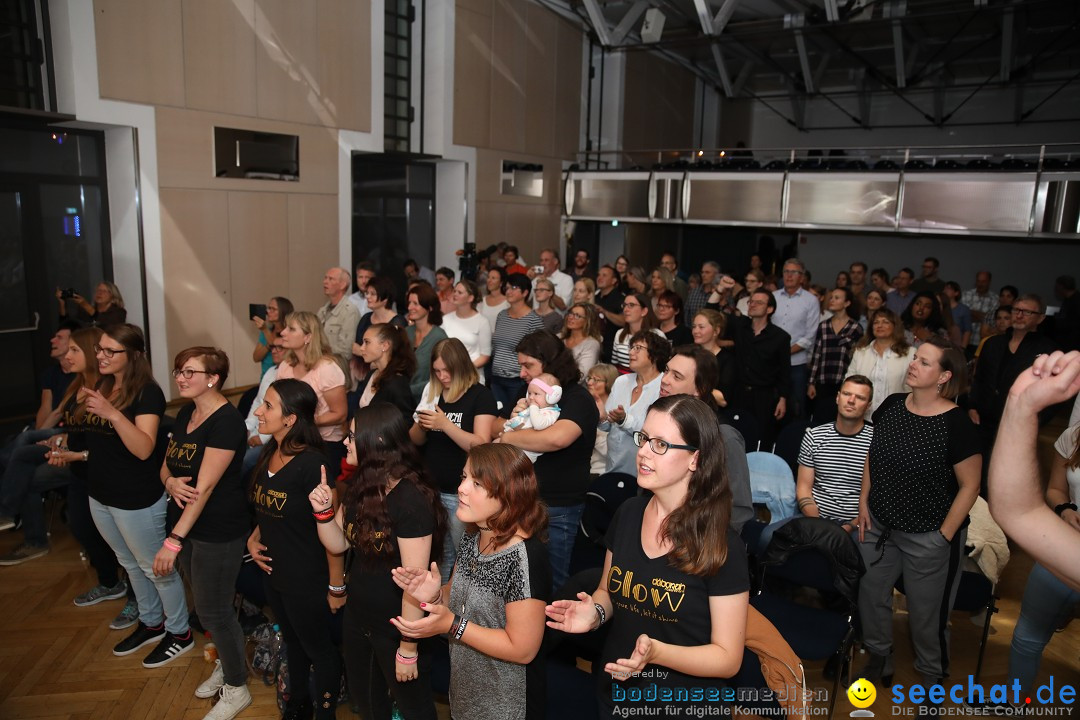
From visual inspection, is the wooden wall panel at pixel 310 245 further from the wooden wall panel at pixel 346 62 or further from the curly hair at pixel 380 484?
the curly hair at pixel 380 484

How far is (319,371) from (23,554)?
2493mm

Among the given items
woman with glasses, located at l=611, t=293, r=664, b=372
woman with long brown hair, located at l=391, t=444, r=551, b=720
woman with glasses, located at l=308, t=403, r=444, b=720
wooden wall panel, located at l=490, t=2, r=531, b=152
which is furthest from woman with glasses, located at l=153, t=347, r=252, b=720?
wooden wall panel, located at l=490, t=2, r=531, b=152

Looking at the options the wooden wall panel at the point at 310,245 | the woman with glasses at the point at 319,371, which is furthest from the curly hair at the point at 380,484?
the wooden wall panel at the point at 310,245

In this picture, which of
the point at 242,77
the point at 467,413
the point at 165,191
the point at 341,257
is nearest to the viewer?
the point at 467,413

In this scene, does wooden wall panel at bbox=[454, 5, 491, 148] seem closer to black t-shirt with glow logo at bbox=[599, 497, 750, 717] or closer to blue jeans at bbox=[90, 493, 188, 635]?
blue jeans at bbox=[90, 493, 188, 635]

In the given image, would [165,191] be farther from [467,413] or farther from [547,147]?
[547,147]

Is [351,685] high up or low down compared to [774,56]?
down

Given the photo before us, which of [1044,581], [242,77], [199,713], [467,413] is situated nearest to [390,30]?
[242,77]

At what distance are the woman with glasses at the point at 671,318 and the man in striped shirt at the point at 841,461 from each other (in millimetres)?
2213

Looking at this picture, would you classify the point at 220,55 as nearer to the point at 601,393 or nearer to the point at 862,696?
the point at 601,393

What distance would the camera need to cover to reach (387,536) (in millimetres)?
2514

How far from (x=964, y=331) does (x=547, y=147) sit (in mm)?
7917

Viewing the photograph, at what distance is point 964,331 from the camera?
8.60m

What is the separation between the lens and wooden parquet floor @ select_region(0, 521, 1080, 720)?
3285mm
